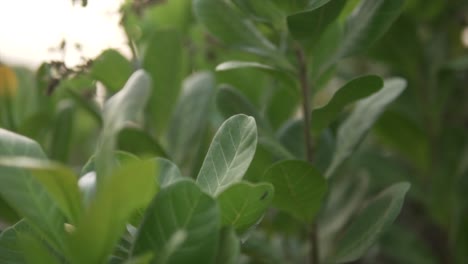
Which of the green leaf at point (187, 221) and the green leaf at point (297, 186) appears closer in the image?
the green leaf at point (187, 221)

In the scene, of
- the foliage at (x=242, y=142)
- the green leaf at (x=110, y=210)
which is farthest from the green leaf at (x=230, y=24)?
the green leaf at (x=110, y=210)

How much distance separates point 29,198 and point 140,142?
31 centimetres

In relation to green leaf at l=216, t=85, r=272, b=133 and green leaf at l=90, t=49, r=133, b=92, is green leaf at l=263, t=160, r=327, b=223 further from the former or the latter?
green leaf at l=90, t=49, r=133, b=92

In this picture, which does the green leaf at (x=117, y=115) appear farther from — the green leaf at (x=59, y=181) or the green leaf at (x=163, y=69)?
the green leaf at (x=163, y=69)

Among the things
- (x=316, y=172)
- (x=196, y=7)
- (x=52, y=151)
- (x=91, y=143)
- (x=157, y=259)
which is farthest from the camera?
(x=91, y=143)

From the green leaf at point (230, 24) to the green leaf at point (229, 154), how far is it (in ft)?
0.73

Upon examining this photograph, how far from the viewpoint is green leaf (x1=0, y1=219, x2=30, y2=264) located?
533 mm

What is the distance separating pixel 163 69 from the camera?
36.8 inches

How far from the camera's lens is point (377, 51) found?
1.00 m

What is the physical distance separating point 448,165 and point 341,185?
193 millimetres

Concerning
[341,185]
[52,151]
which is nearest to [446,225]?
[341,185]

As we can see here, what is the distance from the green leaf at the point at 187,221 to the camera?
1.49 feet

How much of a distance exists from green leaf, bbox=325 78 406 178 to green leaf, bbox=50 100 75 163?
0.36m

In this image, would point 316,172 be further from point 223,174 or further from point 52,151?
point 52,151
